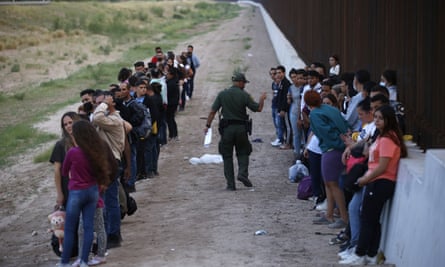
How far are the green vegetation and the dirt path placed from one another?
3.54 meters

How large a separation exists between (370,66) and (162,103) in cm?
Result: 568

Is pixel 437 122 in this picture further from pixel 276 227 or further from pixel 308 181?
pixel 308 181

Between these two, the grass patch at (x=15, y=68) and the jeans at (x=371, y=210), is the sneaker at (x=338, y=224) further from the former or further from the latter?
the grass patch at (x=15, y=68)

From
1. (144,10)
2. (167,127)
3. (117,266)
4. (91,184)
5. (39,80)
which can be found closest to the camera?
(91,184)

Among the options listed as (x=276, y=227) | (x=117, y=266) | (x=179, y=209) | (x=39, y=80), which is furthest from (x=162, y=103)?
(x=39, y=80)

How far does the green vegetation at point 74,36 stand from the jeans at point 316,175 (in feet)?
31.4

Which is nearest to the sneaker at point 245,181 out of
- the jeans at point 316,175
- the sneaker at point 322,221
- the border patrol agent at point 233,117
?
the border patrol agent at point 233,117

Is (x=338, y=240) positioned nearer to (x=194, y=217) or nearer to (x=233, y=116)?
(x=194, y=217)

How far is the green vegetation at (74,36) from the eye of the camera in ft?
94.3

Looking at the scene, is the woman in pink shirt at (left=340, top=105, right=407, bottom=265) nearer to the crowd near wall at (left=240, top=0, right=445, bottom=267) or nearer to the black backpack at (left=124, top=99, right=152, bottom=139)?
the crowd near wall at (left=240, top=0, right=445, bottom=267)

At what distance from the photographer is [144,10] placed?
10025 centimetres

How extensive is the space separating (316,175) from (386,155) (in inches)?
151

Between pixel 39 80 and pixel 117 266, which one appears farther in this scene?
pixel 39 80

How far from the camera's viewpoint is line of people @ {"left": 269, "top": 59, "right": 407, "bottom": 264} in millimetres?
9570
